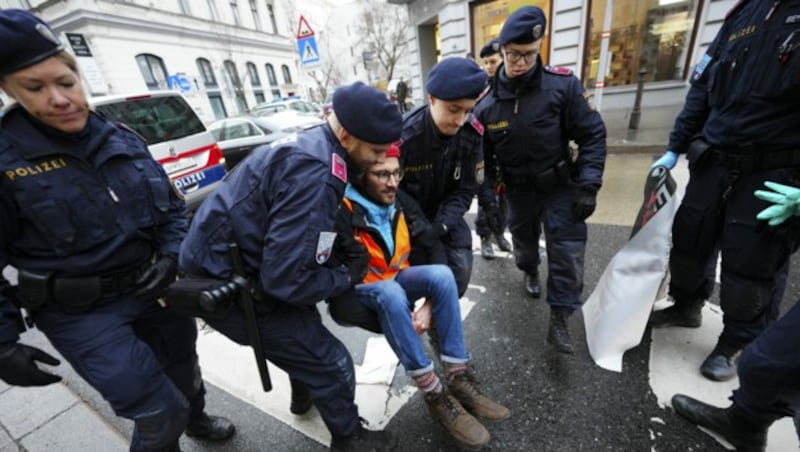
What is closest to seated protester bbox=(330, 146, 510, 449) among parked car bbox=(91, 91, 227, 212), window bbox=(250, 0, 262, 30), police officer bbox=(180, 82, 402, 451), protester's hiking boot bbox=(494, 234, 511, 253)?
police officer bbox=(180, 82, 402, 451)

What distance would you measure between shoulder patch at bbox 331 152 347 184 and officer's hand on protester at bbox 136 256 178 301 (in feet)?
3.00

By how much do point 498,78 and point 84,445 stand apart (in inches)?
123

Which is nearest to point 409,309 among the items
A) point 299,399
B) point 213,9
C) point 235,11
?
point 299,399

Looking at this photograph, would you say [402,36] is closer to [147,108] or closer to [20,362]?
[147,108]

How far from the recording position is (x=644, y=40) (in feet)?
28.4

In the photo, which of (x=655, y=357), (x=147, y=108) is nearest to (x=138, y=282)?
(x=655, y=357)

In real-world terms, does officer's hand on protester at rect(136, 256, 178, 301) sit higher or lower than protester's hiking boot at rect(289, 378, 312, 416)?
higher

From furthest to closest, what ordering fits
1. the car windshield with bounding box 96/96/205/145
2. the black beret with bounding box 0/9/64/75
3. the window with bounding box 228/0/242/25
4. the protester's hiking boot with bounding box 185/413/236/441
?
the window with bounding box 228/0/242/25 → the car windshield with bounding box 96/96/205/145 → the protester's hiking boot with bounding box 185/413/236/441 → the black beret with bounding box 0/9/64/75

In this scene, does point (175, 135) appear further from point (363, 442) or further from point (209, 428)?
point (363, 442)

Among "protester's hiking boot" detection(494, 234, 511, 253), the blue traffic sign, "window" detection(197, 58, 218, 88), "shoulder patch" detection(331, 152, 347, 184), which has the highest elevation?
"window" detection(197, 58, 218, 88)

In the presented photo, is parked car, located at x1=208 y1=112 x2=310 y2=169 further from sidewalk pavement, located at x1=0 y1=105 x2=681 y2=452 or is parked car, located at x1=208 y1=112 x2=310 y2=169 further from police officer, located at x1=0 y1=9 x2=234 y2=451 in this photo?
police officer, located at x1=0 y1=9 x2=234 y2=451

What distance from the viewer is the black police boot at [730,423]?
1444 millimetres

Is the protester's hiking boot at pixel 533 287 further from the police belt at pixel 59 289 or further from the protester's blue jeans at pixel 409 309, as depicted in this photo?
the police belt at pixel 59 289

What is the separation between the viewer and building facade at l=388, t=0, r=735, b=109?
784 centimetres
